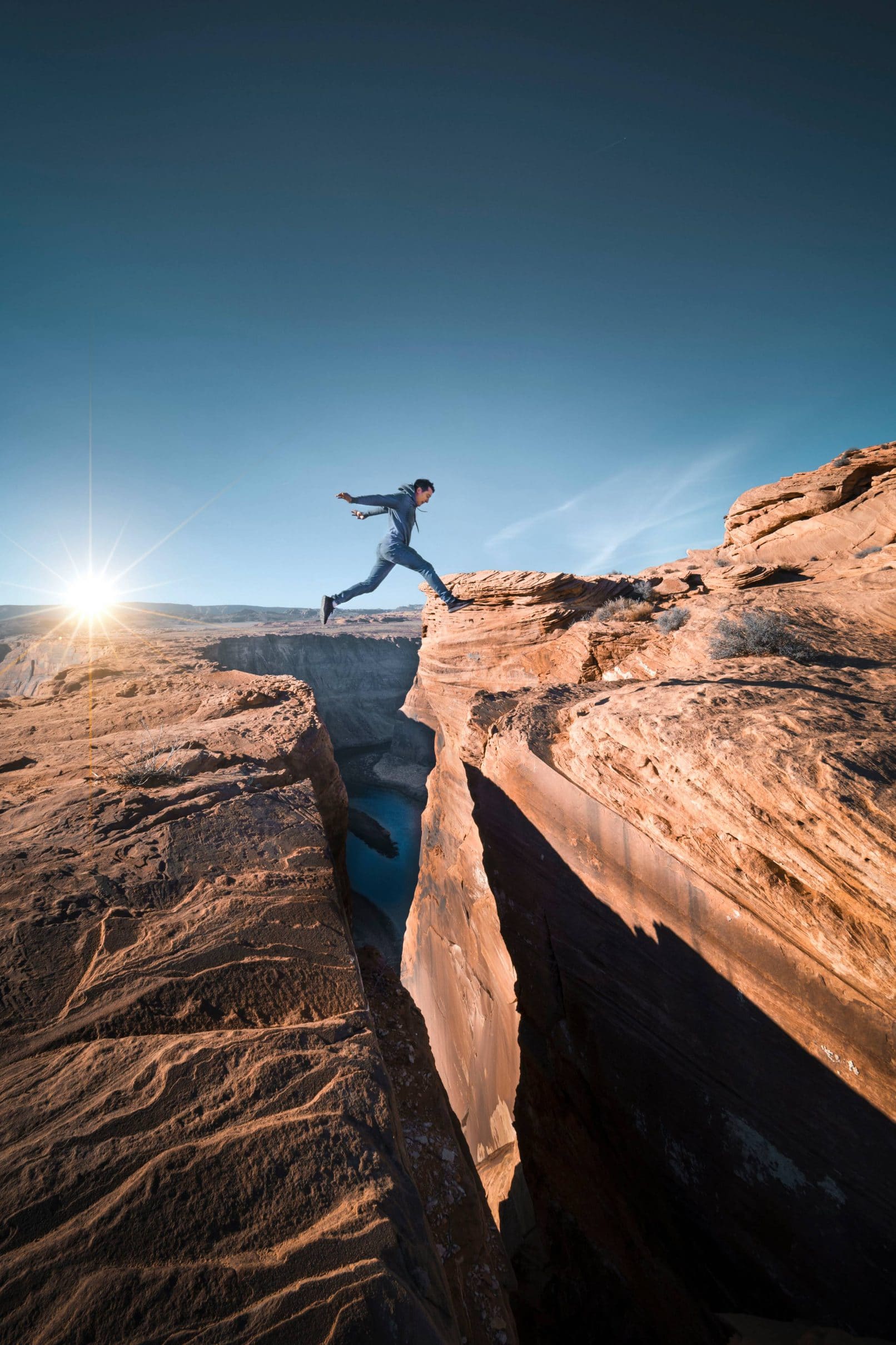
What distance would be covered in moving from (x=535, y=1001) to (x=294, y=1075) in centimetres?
454

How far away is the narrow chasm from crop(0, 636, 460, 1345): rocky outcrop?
14.8 meters

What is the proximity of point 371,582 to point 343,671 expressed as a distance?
2942 centimetres

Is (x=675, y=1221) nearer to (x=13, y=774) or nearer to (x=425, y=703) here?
(x=13, y=774)

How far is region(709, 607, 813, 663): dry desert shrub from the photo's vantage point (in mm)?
5109

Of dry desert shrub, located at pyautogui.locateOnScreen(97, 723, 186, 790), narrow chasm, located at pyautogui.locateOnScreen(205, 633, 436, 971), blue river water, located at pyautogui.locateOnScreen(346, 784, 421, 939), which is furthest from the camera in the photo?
narrow chasm, located at pyautogui.locateOnScreen(205, 633, 436, 971)

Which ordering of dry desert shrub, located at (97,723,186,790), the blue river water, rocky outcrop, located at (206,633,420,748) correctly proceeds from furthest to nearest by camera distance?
1. rocky outcrop, located at (206,633,420,748)
2. the blue river water
3. dry desert shrub, located at (97,723,186,790)

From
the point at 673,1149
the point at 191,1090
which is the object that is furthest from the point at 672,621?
the point at 191,1090

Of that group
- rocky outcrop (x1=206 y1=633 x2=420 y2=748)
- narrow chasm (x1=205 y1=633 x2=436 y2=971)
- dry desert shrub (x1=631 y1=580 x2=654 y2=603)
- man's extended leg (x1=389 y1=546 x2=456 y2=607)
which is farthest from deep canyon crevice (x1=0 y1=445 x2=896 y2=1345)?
rocky outcrop (x1=206 y1=633 x2=420 y2=748)

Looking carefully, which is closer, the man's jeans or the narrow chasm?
the man's jeans

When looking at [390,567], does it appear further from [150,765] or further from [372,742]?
[372,742]

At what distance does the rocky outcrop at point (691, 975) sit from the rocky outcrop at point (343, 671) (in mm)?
26446

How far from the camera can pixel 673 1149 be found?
4.45 metres

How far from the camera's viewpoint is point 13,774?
4.03 m

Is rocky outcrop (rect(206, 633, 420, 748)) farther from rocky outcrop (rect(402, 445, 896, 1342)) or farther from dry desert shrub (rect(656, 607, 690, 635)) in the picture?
rocky outcrop (rect(402, 445, 896, 1342))
